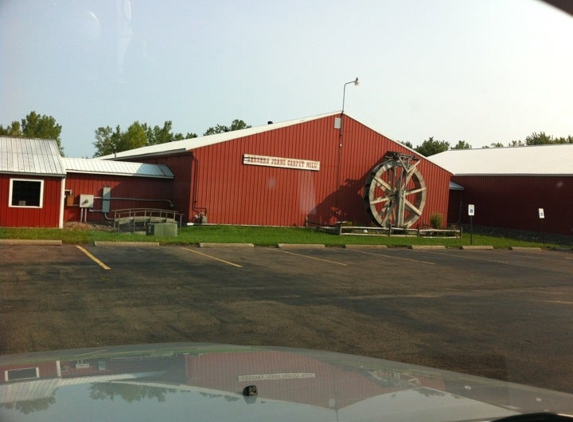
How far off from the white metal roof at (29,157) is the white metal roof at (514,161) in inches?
1132

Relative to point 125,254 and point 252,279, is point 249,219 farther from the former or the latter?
point 252,279

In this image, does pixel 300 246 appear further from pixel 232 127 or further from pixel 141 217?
pixel 232 127

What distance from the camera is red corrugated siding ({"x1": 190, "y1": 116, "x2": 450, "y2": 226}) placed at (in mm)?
30375

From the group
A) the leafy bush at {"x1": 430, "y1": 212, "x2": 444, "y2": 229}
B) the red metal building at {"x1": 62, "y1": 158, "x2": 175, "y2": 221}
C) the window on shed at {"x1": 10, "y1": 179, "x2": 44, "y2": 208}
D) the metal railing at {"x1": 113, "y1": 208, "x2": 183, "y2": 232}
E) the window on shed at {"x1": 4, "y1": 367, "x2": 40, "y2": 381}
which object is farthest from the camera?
Answer: the leafy bush at {"x1": 430, "y1": 212, "x2": 444, "y2": 229}

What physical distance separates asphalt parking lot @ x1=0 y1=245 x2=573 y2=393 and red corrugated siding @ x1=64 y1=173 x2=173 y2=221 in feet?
37.0

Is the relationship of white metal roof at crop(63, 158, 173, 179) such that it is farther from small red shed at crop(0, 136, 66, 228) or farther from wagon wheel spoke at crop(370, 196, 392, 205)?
wagon wheel spoke at crop(370, 196, 392, 205)

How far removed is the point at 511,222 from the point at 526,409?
39757 mm

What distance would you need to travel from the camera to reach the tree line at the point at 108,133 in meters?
28.4

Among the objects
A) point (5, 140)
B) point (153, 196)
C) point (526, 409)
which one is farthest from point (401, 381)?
point (153, 196)

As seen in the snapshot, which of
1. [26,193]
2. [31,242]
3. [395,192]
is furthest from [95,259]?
[395,192]

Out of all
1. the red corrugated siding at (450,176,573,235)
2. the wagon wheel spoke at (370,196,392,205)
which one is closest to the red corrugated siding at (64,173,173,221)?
the wagon wheel spoke at (370,196,392,205)

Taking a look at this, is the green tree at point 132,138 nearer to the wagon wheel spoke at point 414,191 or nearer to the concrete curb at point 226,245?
the wagon wheel spoke at point 414,191

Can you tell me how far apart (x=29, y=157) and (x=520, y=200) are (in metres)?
29.8

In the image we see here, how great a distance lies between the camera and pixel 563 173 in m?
37.5
